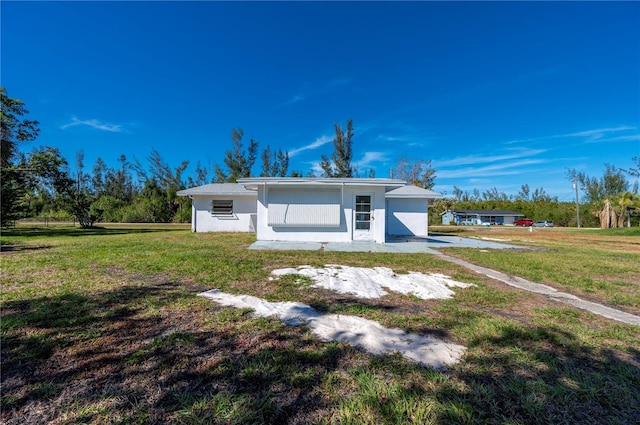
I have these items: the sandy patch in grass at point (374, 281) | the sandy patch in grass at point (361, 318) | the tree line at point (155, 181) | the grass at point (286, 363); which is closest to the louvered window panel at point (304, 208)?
the sandy patch in grass at point (374, 281)

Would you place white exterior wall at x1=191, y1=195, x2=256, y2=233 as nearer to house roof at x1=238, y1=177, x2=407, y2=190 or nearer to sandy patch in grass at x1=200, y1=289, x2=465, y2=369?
house roof at x1=238, y1=177, x2=407, y2=190

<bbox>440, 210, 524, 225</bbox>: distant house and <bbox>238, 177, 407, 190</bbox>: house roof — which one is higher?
<bbox>238, 177, 407, 190</bbox>: house roof

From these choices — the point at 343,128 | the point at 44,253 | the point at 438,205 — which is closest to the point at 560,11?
the point at 44,253

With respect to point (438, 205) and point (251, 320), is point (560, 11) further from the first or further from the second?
point (438, 205)

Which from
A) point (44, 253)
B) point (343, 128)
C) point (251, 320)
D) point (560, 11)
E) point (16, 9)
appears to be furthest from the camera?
point (343, 128)

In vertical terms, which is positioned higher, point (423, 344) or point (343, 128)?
point (343, 128)

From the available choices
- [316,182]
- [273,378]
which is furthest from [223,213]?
[273,378]

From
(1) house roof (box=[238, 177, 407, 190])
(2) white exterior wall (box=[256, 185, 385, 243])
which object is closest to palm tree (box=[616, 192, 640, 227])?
(1) house roof (box=[238, 177, 407, 190])

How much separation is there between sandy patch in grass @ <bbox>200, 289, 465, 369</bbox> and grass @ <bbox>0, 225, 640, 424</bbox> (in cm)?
13

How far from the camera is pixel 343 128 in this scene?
31.7 metres

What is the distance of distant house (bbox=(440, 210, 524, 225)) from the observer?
47531 mm

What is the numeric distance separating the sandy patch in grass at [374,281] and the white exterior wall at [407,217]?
28.9 feet

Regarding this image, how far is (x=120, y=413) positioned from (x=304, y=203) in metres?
9.19

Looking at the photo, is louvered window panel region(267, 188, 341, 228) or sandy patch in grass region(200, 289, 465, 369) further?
louvered window panel region(267, 188, 341, 228)
